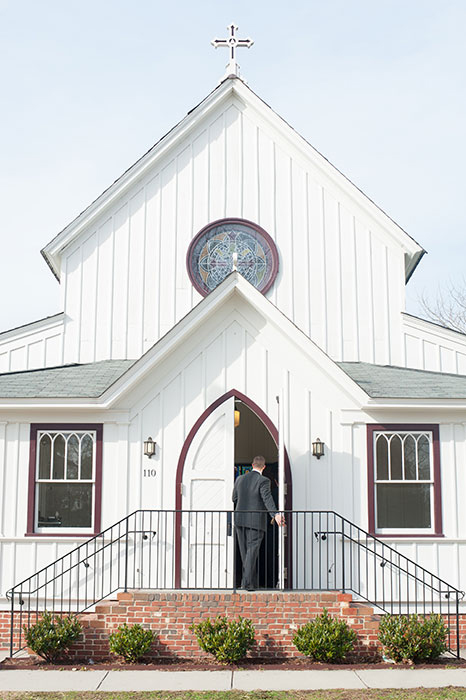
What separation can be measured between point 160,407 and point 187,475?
1120 mm

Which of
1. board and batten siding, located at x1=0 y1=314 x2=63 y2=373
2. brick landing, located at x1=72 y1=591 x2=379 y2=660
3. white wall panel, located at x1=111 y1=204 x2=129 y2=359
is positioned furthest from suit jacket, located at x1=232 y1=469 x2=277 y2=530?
board and batten siding, located at x1=0 y1=314 x2=63 y2=373

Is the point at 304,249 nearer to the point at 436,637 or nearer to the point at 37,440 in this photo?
the point at 37,440

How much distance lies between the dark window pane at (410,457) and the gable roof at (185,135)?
385cm

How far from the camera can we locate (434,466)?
12.8m

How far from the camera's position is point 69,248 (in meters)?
15.2

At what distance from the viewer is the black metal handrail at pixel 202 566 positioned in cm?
1226

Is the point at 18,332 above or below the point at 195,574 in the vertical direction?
above

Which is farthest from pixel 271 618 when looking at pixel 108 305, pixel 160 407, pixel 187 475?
pixel 108 305

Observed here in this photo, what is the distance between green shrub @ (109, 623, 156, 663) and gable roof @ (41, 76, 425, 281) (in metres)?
7.25

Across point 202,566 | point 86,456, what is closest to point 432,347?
point 202,566

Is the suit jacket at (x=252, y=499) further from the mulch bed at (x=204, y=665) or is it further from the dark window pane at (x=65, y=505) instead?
the dark window pane at (x=65, y=505)

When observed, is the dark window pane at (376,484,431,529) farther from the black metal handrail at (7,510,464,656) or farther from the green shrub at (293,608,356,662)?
the green shrub at (293,608,356,662)

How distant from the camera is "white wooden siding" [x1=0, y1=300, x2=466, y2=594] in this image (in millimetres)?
12664

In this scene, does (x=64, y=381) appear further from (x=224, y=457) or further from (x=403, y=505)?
(x=403, y=505)
